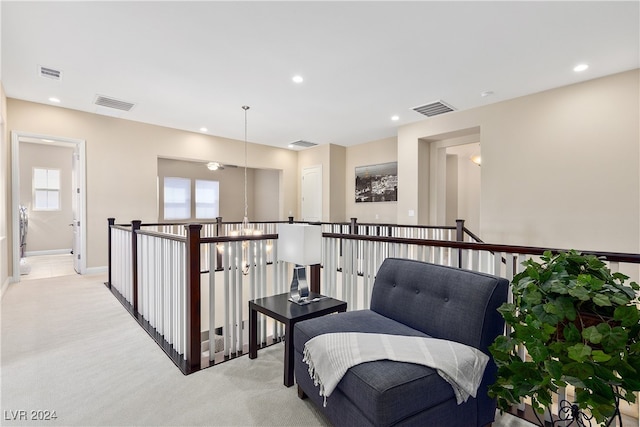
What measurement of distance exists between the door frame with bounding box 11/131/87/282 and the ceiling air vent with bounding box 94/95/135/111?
0.97 metres

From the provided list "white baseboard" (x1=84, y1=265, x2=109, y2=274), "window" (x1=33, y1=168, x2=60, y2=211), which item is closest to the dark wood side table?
"white baseboard" (x1=84, y1=265, x2=109, y2=274)

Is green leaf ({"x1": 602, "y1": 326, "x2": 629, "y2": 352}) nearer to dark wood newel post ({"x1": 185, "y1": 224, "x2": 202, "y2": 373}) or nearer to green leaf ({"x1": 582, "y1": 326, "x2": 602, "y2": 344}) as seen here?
green leaf ({"x1": 582, "y1": 326, "x2": 602, "y2": 344})

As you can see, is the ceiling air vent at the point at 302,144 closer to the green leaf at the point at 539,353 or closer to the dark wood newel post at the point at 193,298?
the dark wood newel post at the point at 193,298

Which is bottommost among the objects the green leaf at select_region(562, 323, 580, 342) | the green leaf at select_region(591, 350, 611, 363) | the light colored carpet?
the light colored carpet

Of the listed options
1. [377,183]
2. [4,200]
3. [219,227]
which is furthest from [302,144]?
[4,200]

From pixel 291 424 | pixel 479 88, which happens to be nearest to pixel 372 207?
pixel 479 88

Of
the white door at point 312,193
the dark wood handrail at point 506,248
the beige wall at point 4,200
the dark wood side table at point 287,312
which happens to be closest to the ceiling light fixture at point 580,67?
the dark wood handrail at point 506,248

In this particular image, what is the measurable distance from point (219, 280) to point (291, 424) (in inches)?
159

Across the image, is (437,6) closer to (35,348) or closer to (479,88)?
(479,88)

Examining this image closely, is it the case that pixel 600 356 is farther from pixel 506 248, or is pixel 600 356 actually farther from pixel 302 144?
pixel 302 144

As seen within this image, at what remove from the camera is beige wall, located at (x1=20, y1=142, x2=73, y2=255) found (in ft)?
25.0

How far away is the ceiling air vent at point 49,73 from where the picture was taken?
390 centimetres

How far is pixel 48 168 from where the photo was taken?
311 inches

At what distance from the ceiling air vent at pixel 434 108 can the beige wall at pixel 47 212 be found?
9068 millimetres
